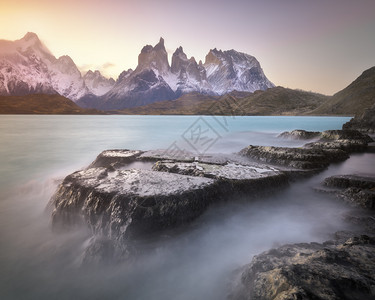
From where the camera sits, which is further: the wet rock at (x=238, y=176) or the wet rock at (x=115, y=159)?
the wet rock at (x=115, y=159)

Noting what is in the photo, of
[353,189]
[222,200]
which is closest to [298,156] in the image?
[353,189]

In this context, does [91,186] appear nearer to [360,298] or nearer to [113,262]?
[113,262]

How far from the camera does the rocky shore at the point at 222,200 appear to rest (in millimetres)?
2713

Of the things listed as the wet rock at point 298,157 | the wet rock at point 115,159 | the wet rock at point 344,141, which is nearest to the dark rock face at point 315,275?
the wet rock at point 298,157

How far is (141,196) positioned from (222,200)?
2396 mm

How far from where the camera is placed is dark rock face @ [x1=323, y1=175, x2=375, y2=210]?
20.4ft

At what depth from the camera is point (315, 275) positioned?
106 inches

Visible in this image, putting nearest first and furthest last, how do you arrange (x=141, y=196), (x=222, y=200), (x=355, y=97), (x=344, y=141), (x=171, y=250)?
(x=171, y=250), (x=141, y=196), (x=222, y=200), (x=344, y=141), (x=355, y=97)

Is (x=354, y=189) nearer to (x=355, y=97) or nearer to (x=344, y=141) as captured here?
(x=344, y=141)

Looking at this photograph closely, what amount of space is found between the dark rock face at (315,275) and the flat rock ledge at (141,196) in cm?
221

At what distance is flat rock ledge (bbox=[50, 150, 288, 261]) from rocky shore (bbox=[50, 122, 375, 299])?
0.02 metres

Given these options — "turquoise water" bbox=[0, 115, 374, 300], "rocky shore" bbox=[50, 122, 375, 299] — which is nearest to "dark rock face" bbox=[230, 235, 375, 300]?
"rocky shore" bbox=[50, 122, 375, 299]

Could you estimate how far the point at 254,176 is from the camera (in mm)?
7133
